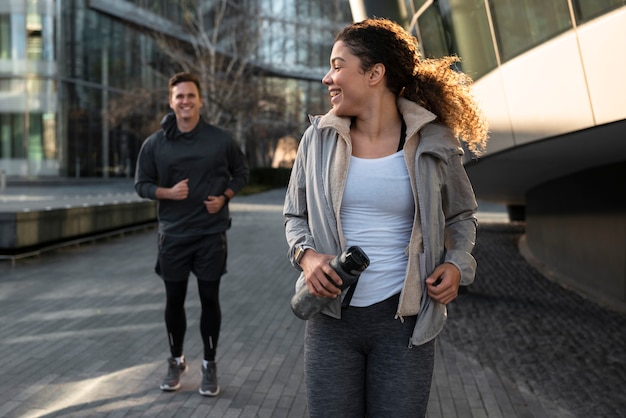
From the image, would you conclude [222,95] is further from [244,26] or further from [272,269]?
[272,269]

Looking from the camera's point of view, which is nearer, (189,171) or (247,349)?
(189,171)

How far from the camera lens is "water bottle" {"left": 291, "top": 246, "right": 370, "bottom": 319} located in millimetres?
2131

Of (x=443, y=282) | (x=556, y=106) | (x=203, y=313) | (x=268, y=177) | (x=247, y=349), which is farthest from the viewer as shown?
(x=268, y=177)

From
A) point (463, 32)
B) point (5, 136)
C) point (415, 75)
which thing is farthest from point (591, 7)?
point (5, 136)

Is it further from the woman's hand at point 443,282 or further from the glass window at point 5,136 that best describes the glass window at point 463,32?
the glass window at point 5,136

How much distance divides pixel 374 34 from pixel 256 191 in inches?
1455

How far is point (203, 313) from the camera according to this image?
4816 mm

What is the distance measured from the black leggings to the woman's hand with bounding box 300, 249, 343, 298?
255 centimetres

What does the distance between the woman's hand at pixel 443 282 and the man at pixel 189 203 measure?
2.59m

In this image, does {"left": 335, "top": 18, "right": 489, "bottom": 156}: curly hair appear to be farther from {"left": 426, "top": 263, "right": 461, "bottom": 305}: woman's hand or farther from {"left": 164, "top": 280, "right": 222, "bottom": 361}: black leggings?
{"left": 164, "top": 280, "right": 222, "bottom": 361}: black leggings

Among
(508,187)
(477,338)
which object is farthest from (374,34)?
(508,187)

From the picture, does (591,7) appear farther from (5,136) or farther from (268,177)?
(268,177)

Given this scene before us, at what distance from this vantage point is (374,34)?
2379 millimetres

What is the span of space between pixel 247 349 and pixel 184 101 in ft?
8.19
